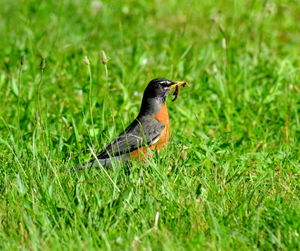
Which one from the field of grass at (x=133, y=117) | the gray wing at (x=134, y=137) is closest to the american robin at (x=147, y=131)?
the gray wing at (x=134, y=137)

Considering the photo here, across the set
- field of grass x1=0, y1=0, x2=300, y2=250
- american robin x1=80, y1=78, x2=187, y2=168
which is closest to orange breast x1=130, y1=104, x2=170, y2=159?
american robin x1=80, y1=78, x2=187, y2=168

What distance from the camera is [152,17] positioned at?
9.50 metres

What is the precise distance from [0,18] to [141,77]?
2612 mm

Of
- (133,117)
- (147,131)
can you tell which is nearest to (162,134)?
(147,131)

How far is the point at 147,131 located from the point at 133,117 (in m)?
0.88

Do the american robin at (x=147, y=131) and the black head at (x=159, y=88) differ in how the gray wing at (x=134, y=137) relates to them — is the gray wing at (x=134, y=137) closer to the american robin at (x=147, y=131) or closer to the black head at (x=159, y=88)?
the american robin at (x=147, y=131)

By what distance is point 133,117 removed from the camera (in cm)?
667

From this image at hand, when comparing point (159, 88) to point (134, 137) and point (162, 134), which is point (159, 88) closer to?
point (162, 134)

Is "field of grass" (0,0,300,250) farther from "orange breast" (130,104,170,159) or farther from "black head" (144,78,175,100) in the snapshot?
"black head" (144,78,175,100)

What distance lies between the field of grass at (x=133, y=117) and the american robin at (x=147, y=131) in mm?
161

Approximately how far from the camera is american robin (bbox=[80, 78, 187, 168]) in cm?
532

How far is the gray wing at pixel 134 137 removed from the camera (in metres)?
5.32

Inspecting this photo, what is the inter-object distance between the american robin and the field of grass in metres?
0.16

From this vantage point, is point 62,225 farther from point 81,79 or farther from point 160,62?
point 160,62
